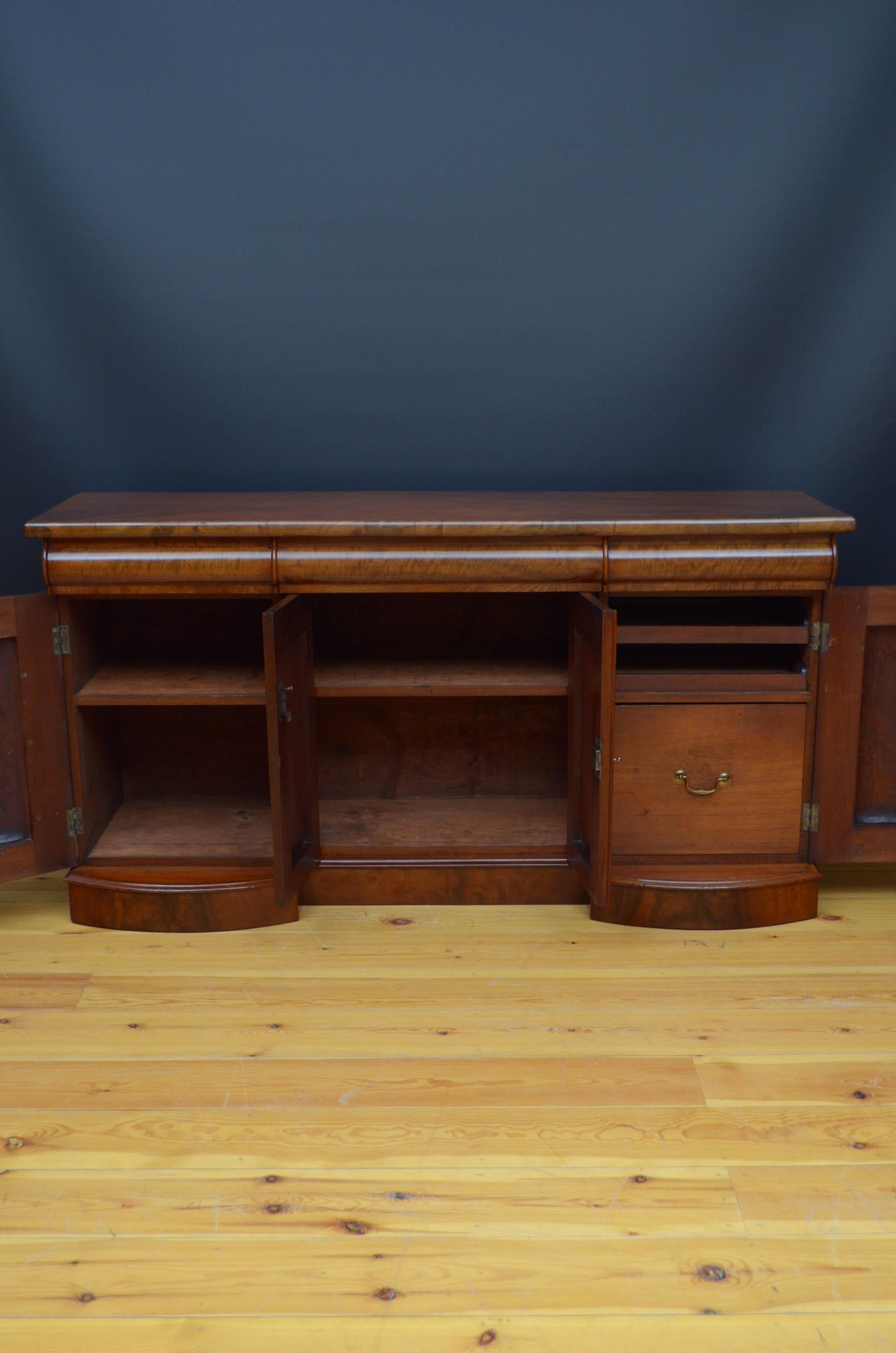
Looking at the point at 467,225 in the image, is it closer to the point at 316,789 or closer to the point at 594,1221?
the point at 316,789

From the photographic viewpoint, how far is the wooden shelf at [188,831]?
8.79ft

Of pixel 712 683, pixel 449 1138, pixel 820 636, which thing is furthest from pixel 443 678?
pixel 449 1138

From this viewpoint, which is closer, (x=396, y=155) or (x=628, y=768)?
(x=628, y=768)

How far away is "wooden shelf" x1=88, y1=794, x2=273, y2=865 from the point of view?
268 centimetres

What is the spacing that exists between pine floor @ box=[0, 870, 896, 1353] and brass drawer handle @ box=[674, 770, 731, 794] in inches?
12.4

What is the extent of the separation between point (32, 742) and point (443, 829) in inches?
37.6

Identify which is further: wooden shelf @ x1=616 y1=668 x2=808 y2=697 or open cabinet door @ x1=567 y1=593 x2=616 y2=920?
wooden shelf @ x1=616 y1=668 x2=808 y2=697

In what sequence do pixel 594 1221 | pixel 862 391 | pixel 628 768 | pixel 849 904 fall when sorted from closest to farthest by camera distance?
1. pixel 594 1221
2. pixel 628 768
3. pixel 849 904
4. pixel 862 391

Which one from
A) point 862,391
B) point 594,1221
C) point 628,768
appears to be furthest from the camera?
point 862,391

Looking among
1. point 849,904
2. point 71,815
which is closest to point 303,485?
point 71,815

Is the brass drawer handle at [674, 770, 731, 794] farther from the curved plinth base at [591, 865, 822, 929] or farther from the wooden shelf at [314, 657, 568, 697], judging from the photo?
the wooden shelf at [314, 657, 568, 697]

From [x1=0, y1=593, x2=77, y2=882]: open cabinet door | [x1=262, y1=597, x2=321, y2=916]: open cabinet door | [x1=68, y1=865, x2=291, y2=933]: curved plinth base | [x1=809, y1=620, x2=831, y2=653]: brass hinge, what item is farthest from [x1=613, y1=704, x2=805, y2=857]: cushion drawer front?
[x1=0, y1=593, x2=77, y2=882]: open cabinet door

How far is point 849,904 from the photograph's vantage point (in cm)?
275

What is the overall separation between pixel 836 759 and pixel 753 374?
40.6 inches
